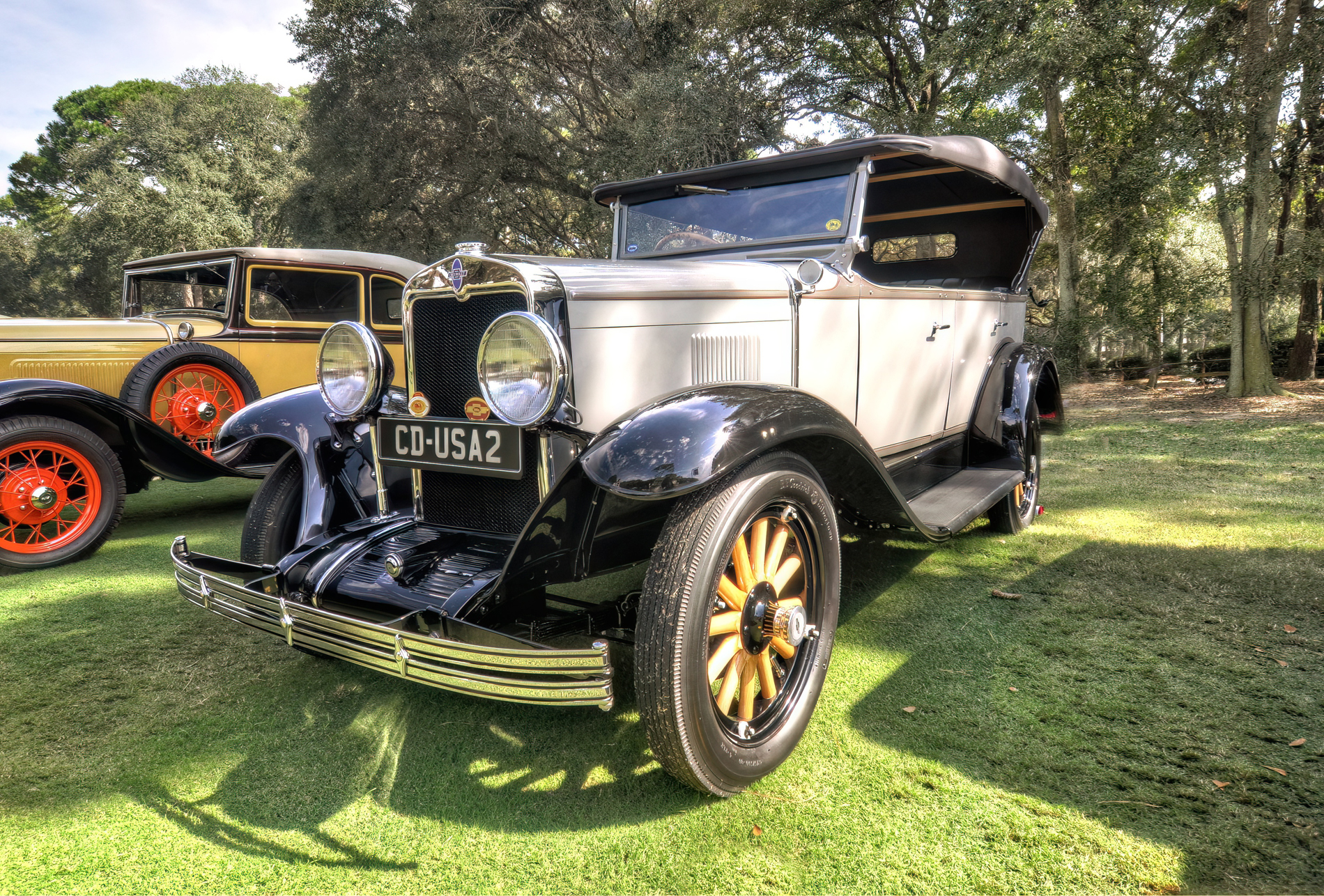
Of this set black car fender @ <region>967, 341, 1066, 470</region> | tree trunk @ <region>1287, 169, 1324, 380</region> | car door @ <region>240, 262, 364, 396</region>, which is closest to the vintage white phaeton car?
black car fender @ <region>967, 341, 1066, 470</region>

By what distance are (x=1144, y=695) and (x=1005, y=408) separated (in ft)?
7.12

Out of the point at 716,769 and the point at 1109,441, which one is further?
the point at 1109,441

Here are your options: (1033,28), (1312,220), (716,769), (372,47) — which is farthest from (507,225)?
(716,769)

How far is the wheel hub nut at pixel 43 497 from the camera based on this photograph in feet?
13.1

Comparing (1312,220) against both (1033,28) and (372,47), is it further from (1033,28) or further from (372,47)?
(372,47)

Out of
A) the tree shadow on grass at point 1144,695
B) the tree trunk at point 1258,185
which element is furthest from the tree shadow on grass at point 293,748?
the tree trunk at point 1258,185

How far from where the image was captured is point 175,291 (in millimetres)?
6562

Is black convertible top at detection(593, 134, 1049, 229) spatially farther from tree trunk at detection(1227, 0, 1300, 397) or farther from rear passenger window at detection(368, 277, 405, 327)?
tree trunk at detection(1227, 0, 1300, 397)

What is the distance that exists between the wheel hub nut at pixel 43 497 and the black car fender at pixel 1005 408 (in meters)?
5.17

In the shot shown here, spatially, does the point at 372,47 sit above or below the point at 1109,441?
above

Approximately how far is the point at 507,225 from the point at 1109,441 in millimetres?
11769

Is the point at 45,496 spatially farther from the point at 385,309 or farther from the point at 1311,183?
the point at 1311,183

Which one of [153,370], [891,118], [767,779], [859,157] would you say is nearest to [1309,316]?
[891,118]

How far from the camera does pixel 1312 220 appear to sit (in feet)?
37.2
